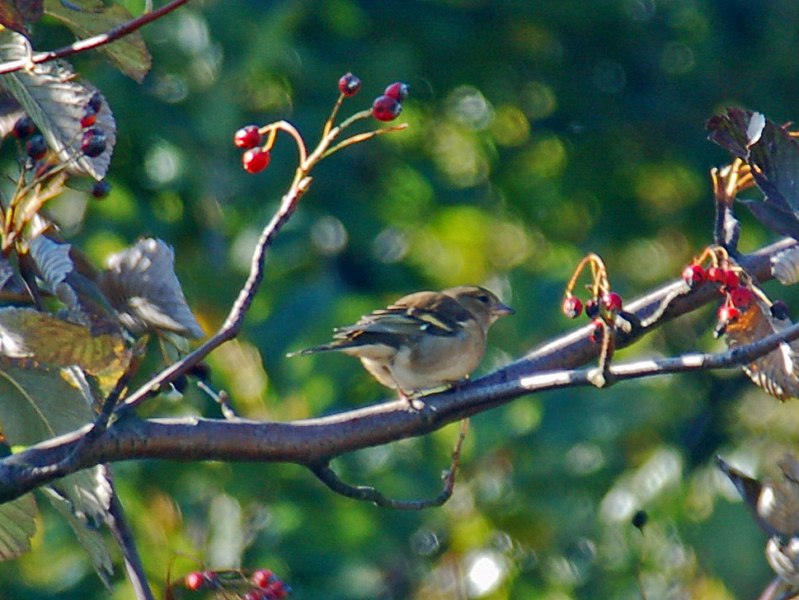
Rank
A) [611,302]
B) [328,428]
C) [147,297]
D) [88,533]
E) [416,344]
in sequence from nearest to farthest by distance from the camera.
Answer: [147,297] → [611,302] → [88,533] → [328,428] → [416,344]

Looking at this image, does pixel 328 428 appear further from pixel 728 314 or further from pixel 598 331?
pixel 728 314

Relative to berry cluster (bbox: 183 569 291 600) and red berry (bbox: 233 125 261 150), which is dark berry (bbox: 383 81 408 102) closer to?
red berry (bbox: 233 125 261 150)

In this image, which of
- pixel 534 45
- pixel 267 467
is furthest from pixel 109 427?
pixel 534 45

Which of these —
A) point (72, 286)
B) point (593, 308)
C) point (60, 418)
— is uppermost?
point (72, 286)

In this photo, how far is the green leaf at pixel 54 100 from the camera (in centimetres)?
156

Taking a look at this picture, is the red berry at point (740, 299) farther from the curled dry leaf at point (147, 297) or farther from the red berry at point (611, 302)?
the curled dry leaf at point (147, 297)

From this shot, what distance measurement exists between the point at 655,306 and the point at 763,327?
0.33m

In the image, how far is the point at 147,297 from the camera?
1378 millimetres

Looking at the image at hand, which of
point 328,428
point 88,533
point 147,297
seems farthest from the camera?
point 328,428

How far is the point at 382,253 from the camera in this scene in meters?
5.12

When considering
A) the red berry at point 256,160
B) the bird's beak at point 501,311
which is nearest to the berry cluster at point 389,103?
the red berry at point 256,160

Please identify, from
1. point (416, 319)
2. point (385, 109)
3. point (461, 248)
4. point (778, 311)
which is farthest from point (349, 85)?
point (461, 248)

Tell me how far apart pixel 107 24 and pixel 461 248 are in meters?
3.88

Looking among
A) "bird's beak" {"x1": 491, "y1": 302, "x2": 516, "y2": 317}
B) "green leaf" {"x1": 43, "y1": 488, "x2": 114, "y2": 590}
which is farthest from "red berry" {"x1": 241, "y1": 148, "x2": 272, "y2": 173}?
"bird's beak" {"x1": 491, "y1": 302, "x2": 516, "y2": 317}
